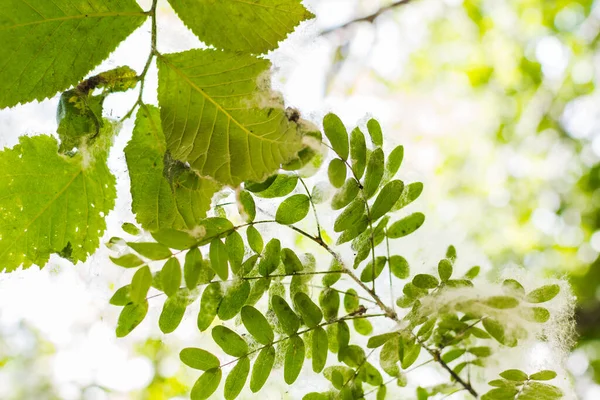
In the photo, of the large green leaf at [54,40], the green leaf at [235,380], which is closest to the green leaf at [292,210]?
the green leaf at [235,380]

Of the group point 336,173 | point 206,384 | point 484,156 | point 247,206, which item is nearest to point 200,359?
point 206,384

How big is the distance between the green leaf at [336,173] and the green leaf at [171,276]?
27cm

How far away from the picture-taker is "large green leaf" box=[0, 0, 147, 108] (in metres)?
0.62

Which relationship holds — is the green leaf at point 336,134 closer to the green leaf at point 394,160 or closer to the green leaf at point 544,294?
the green leaf at point 394,160

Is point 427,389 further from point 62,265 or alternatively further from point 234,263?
point 62,265

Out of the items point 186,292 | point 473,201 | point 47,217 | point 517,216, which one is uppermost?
point 473,201

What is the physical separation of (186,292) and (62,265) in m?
0.38

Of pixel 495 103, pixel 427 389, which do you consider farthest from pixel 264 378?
pixel 495 103

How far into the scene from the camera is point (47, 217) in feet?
2.53

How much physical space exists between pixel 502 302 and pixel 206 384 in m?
0.49

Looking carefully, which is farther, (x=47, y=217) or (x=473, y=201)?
(x=473, y=201)

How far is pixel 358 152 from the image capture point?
2.63 feet

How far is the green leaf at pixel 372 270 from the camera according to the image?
868mm

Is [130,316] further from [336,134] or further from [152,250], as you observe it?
[336,134]
